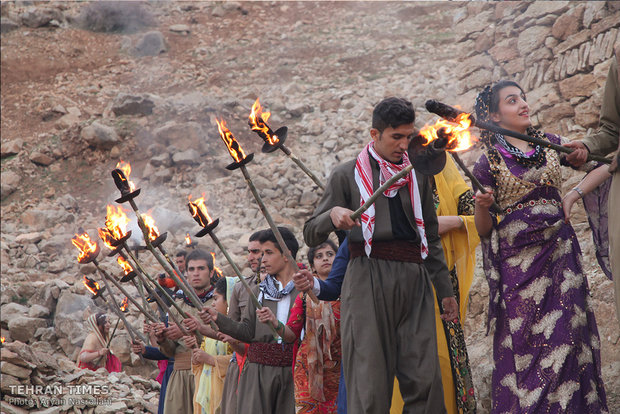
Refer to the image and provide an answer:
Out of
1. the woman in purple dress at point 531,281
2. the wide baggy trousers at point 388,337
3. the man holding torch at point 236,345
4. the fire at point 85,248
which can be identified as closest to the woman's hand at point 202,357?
the man holding torch at point 236,345

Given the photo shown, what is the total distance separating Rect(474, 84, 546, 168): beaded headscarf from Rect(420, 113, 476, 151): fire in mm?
1201

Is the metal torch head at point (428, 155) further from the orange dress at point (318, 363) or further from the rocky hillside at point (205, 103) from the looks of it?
the rocky hillside at point (205, 103)

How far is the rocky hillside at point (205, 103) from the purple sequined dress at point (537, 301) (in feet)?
2.64

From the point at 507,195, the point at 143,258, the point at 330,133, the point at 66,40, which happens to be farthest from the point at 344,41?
the point at 507,195

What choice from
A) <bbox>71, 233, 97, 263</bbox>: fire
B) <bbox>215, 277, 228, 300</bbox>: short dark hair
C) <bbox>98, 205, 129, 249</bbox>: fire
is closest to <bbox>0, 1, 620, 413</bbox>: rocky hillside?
<bbox>215, 277, 228, 300</bbox>: short dark hair

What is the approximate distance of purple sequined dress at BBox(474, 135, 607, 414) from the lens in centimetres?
371

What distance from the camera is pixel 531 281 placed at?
3.93 meters

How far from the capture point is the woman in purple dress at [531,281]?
3.72 metres

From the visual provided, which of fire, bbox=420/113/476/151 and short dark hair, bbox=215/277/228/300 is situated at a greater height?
fire, bbox=420/113/476/151

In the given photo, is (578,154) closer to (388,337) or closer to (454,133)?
(454,133)

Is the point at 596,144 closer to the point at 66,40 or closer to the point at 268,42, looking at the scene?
the point at 268,42

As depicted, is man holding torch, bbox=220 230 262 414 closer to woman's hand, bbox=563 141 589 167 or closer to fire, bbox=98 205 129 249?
fire, bbox=98 205 129 249

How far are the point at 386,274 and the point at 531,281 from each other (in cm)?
115

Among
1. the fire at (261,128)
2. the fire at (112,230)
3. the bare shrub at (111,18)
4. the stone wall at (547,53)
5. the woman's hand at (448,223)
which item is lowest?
the woman's hand at (448,223)
